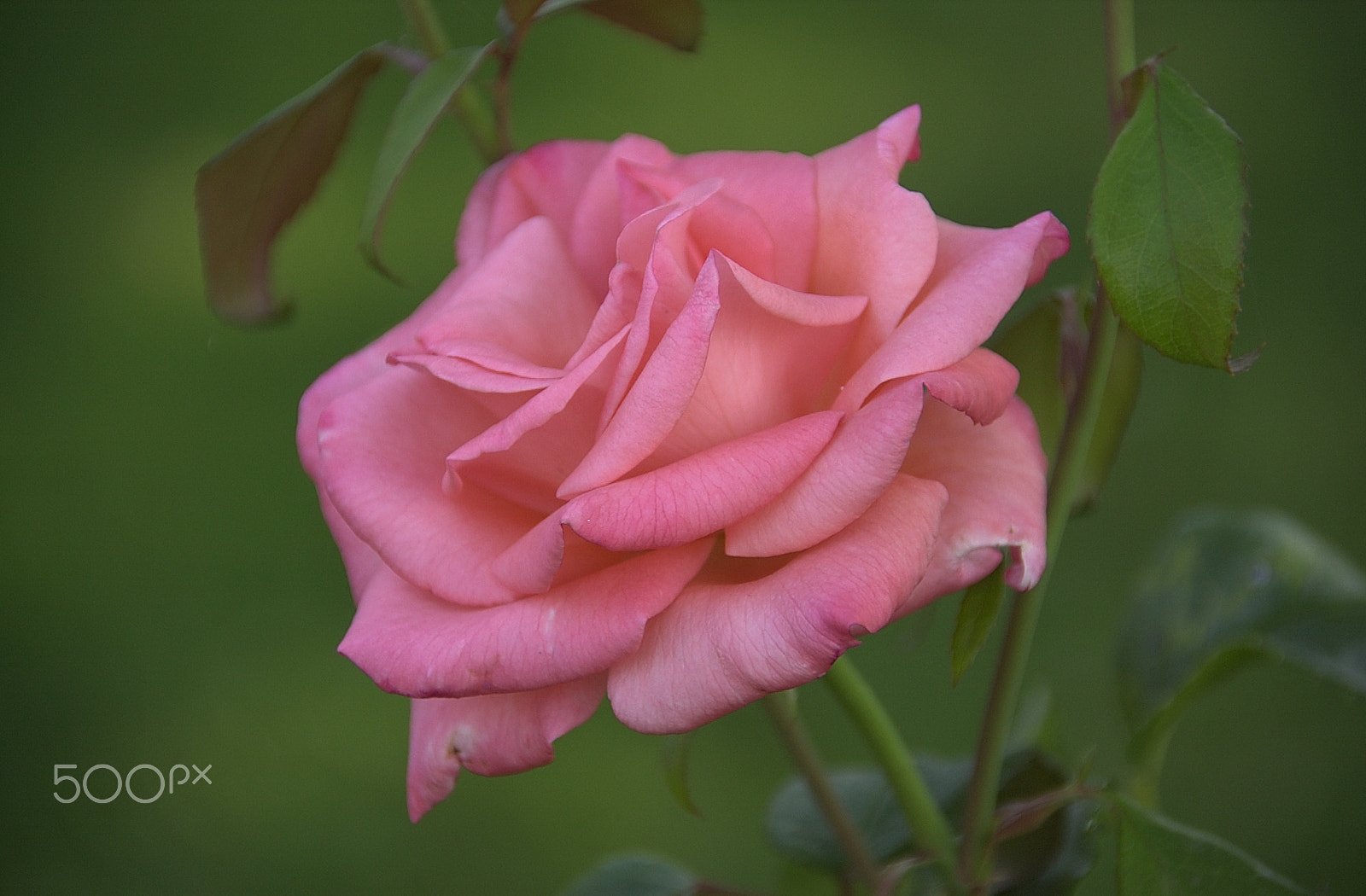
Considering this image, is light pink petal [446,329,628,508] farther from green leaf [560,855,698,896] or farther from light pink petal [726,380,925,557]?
green leaf [560,855,698,896]

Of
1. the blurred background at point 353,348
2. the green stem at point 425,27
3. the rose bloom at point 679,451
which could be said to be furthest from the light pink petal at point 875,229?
the blurred background at point 353,348

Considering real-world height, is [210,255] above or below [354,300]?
above

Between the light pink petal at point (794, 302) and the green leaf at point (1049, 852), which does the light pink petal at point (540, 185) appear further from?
the green leaf at point (1049, 852)

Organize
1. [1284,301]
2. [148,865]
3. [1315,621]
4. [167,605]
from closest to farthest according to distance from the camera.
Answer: [1315,621], [148,865], [167,605], [1284,301]

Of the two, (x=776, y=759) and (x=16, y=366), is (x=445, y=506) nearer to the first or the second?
(x=776, y=759)

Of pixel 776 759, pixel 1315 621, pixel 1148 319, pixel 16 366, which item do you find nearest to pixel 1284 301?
pixel 776 759

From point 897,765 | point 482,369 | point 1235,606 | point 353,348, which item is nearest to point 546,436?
point 482,369
